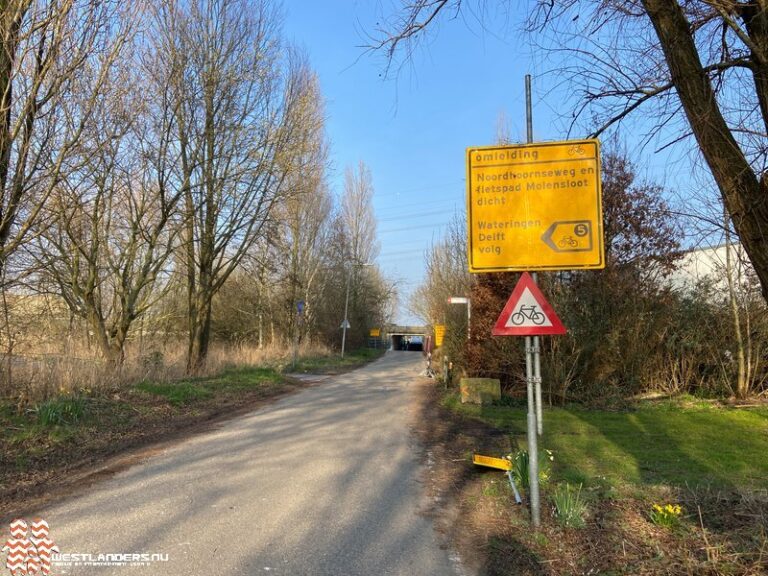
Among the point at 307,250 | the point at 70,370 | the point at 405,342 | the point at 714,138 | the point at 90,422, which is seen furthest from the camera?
the point at 405,342

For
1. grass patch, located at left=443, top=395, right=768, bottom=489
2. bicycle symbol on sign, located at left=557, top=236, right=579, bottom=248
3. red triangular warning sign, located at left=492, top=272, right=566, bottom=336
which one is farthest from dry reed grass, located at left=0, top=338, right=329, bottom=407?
bicycle symbol on sign, located at left=557, top=236, right=579, bottom=248

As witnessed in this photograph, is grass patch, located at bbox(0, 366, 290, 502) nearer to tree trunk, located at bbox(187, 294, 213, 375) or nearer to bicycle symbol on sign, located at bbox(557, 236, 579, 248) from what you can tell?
tree trunk, located at bbox(187, 294, 213, 375)

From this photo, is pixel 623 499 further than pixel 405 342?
No

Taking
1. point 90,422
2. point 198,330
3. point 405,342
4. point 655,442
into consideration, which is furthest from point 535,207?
point 405,342

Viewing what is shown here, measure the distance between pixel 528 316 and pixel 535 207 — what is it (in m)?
1.07

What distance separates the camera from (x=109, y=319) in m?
17.2

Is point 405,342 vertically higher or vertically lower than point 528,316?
lower

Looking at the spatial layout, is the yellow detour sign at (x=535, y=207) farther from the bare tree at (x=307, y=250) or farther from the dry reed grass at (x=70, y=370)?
the bare tree at (x=307, y=250)

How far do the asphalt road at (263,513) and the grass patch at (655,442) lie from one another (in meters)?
2.34

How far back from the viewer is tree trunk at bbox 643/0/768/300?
372cm

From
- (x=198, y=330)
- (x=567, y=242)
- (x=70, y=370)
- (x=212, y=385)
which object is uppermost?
(x=567, y=242)

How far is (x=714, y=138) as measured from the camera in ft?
12.9

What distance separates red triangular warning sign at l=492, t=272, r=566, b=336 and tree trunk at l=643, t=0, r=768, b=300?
1627 millimetres

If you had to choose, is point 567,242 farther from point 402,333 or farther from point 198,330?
point 402,333
